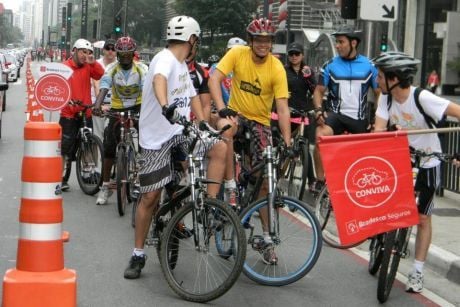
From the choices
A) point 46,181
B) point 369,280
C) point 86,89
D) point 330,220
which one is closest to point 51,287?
point 46,181

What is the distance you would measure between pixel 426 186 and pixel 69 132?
5.70 metres

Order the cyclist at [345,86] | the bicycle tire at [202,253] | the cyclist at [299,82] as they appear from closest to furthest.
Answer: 1. the bicycle tire at [202,253]
2. the cyclist at [345,86]
3. the cyclist at [299,82]

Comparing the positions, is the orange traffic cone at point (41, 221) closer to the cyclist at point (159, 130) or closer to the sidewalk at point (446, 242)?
the cyclist at point (159, 130)

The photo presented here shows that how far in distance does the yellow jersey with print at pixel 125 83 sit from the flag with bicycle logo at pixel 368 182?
431 centimetres

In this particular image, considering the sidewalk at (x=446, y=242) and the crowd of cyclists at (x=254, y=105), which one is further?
the sidewalk at (x=446, y=242)

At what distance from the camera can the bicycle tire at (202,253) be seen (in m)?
5.58

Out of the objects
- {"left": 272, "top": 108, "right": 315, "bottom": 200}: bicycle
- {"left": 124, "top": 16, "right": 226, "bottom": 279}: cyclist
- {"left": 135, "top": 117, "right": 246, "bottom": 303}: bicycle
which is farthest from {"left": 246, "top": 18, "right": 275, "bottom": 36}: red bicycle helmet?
{"left": 272, "top": 108, "right": 315, "bottom": 200}: bicycle

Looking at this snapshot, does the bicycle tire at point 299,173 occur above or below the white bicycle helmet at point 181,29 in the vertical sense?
below

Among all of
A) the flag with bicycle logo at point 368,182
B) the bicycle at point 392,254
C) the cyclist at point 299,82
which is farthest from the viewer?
the cyclist at point 299,82

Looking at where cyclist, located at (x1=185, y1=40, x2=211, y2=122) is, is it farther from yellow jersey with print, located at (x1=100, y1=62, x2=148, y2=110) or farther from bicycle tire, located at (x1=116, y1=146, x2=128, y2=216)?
bicycle tire, located at (x1=116, y1=146, x2=128, y2=216)

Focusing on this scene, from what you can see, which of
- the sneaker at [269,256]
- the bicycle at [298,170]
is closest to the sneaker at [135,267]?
the sneaker at [269,256]

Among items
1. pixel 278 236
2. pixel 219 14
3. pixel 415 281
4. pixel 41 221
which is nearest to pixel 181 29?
pixel 278 236

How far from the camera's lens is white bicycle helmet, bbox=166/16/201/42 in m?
6.14


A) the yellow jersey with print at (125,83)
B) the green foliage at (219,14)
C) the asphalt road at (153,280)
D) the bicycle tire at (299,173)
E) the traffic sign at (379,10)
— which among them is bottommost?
the asphalt road at (153,280)
